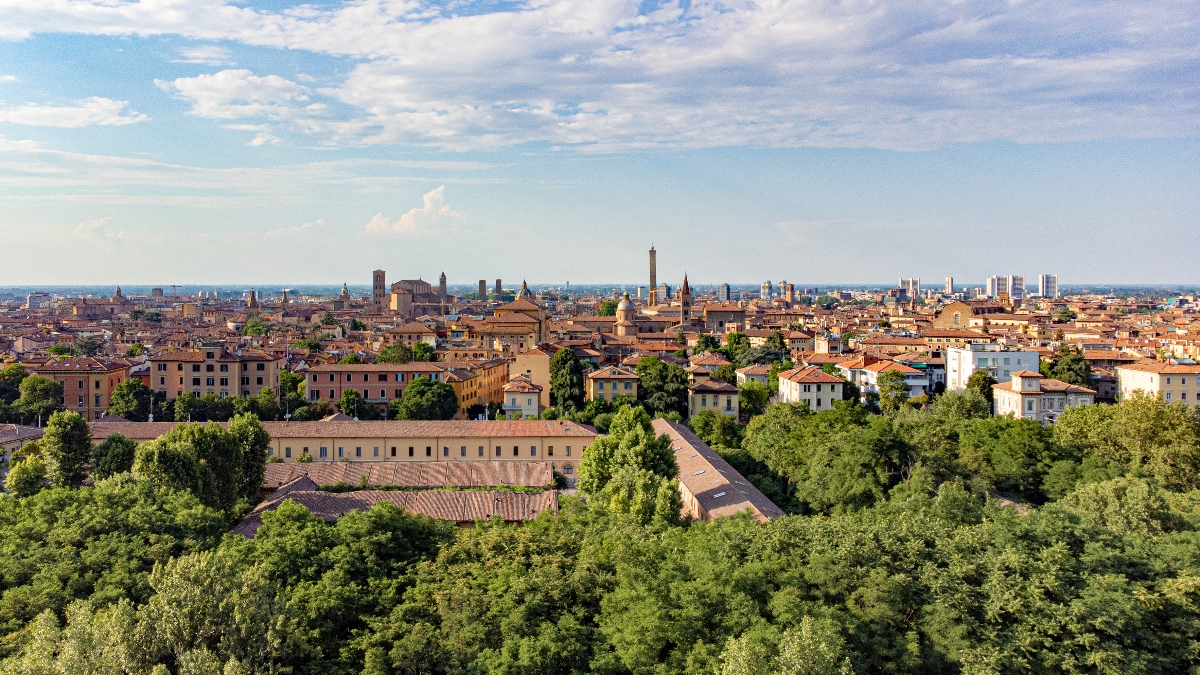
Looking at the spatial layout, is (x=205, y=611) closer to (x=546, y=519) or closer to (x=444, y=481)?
(x=546, y=519)

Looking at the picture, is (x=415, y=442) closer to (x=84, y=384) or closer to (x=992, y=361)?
(x=84, y=384)

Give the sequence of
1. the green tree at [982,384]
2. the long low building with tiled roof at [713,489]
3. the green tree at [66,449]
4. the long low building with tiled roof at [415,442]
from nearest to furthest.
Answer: the long low building with tiled roof at [713,489] → the green tree at [66,449] → the long low building with tiled roof at [415,442] → the green tree at [982,384]

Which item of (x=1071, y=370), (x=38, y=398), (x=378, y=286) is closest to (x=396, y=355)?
→ (x=38, y=398)

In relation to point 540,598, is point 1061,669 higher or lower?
lower

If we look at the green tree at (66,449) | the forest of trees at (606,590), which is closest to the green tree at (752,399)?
the forest of trees at (606,590)

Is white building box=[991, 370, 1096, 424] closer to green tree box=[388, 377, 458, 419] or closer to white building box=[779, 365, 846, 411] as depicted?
white building box=[779, 365, 846, 411]

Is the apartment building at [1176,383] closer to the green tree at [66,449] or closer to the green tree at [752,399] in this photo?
the green tree at [752,399]

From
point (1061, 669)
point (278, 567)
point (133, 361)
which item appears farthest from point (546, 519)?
point (133, 361)
